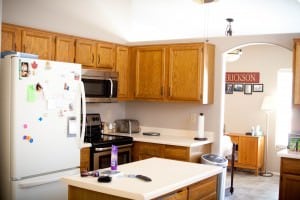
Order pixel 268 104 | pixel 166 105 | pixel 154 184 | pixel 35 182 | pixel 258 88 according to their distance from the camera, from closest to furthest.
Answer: pixel 154 184 → pixel 35 182 → pixel 166 105 → pixel 268 104 → pixel 258 88

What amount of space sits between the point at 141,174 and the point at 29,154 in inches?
46.5

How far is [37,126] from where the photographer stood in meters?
3.36

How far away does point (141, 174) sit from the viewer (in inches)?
107

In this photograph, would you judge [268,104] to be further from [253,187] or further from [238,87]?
[253,187]

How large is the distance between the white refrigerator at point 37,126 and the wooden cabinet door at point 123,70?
4.94 feet

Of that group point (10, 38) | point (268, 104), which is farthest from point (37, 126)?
point (268, 104)

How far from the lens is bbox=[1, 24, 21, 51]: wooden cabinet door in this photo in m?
3.80

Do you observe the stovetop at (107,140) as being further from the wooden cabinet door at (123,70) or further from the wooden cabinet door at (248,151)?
the wooden cabinet door at (248,151)

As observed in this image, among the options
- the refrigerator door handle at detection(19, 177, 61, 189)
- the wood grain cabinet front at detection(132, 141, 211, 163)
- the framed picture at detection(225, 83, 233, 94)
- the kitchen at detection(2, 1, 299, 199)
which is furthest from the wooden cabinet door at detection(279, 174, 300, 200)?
the framed picture at detection(225, 83, 233, 94)

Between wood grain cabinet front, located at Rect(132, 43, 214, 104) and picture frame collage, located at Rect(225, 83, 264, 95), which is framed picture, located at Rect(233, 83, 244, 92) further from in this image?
wood grain cabinet front, located at Rect(132, 43, 214, 104)

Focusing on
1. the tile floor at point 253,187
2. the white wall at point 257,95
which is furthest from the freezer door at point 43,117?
the white wall at point 257,95

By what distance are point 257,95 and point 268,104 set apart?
17.5 inches

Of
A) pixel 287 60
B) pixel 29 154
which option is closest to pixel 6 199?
pixel 29 154

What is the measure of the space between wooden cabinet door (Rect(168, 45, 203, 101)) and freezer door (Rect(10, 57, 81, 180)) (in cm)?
159
